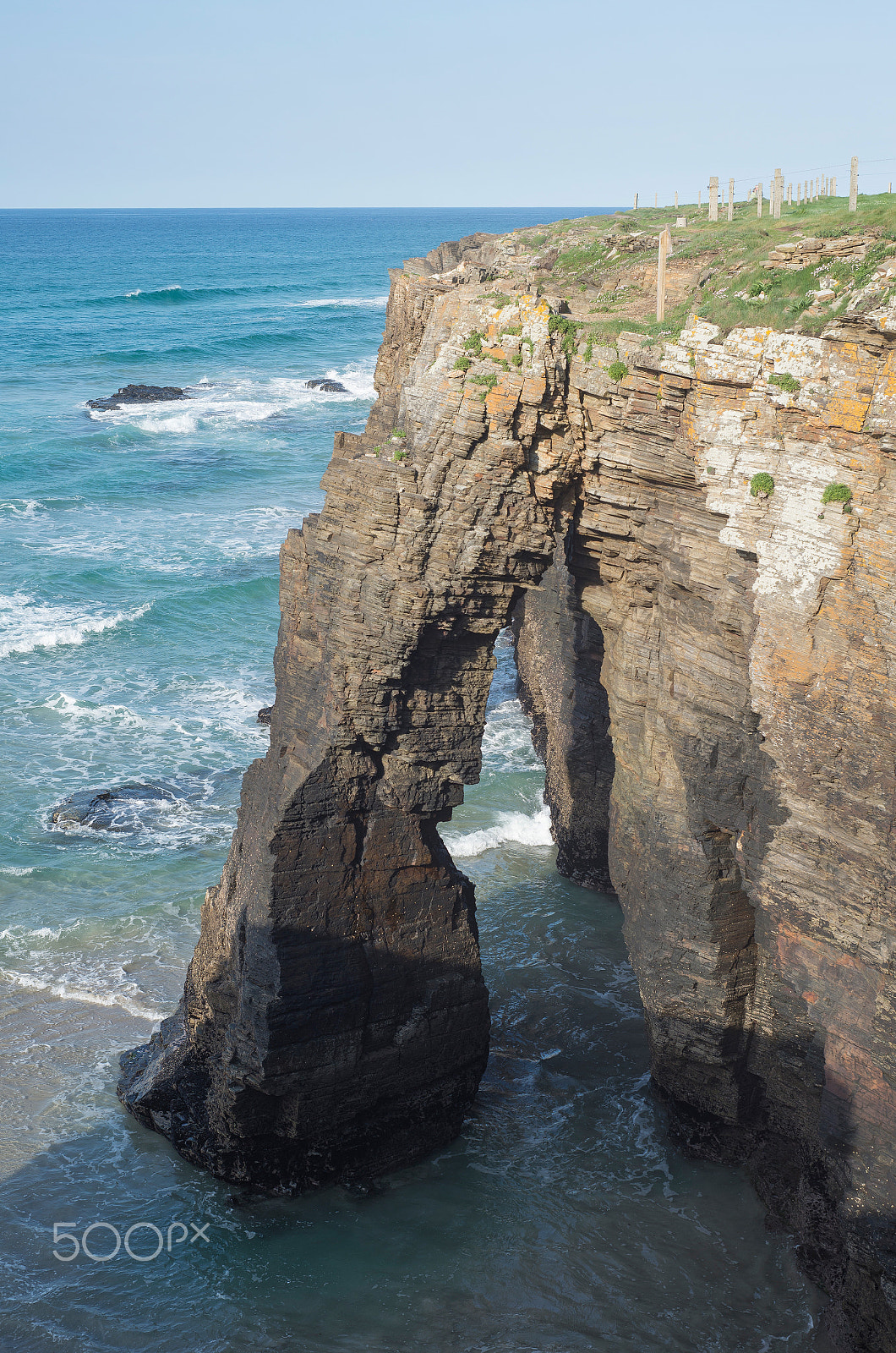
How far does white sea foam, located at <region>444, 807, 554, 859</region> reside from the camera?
23172 mm

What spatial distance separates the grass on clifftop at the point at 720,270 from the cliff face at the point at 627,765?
815 millimetres

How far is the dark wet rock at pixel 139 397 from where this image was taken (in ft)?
207

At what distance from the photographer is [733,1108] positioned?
14.0 meters

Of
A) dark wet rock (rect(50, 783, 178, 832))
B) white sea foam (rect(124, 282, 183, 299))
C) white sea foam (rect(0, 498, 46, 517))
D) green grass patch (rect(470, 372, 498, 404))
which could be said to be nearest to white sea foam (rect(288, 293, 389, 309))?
white sea foam (rect(124, 282, 183, 299))

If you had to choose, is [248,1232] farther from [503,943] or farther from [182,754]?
[182,754]

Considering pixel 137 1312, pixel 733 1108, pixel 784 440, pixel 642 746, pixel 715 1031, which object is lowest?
pixel 137 1312

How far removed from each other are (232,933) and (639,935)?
536 cm

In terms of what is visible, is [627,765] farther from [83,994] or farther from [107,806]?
[107,806]

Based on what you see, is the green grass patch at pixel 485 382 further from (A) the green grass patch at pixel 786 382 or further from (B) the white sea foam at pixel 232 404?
(B) the white sea foam at pixel 232 404

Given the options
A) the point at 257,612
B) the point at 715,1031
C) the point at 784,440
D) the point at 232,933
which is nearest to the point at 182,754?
the point at 257,612

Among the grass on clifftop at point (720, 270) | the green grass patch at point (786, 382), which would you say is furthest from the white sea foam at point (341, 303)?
the green grass patch at point (786, 382)

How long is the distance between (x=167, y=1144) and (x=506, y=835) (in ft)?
33.0

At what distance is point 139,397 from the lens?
213ft

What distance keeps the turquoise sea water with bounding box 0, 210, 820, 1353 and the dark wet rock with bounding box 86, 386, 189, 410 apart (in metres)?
22.3
